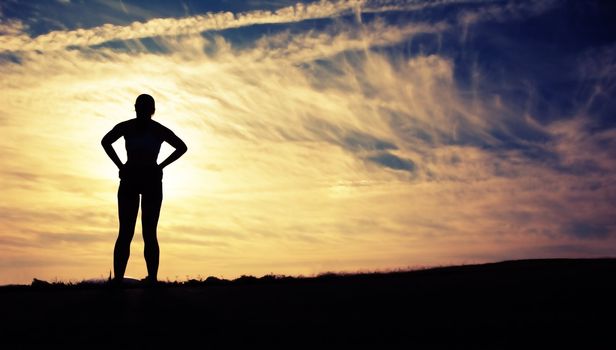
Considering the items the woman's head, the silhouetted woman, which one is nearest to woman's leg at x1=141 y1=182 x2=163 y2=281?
the silhouetted woman

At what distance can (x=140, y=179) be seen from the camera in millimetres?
7641

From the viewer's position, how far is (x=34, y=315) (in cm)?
643

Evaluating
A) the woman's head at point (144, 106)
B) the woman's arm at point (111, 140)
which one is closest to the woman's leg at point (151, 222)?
the woman's arm at point (111, 140)

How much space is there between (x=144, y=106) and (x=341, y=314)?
3613 mm

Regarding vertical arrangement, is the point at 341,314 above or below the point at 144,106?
below

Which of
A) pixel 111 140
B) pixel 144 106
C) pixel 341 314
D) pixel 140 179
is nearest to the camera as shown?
pixel 341 314

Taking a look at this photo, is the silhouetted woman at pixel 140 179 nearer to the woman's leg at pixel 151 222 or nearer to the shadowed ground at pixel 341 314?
the woman's leg at pixel 151 222

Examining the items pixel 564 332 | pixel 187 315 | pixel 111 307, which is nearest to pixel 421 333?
pixel 564 332

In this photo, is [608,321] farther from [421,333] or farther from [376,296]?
[376,296]

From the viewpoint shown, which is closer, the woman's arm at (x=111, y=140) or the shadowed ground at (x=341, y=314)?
the shadowed ground at (x=341, y=314)

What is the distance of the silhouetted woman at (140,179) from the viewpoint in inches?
301

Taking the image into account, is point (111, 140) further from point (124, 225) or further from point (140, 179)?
point (124, 225)

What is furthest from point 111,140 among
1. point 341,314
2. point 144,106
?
point 341,314

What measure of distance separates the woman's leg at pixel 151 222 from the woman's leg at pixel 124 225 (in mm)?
123
